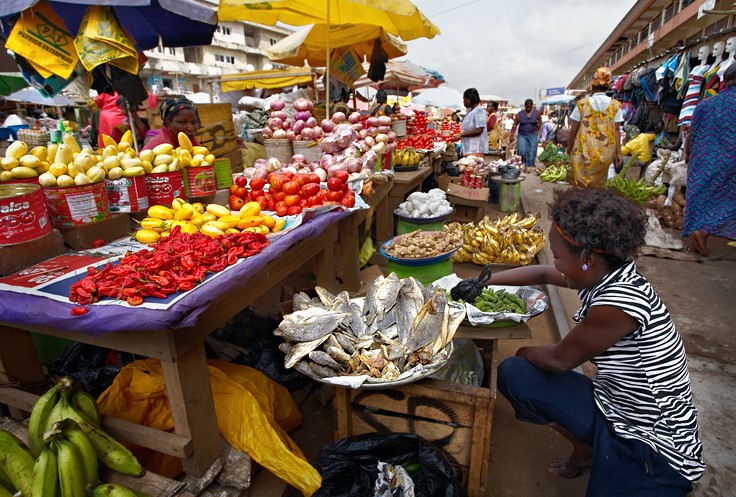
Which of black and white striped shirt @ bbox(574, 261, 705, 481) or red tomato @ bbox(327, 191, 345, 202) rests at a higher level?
red tomato @ bbox(327, 191, 345, 202)

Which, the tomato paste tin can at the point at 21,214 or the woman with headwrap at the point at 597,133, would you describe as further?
the woman with headwrap at the point at 597,133

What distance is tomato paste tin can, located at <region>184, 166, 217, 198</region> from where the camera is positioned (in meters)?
2.71

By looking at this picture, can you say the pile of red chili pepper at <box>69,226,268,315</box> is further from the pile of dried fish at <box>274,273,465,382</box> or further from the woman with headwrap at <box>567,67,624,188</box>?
the woman with headwrap at <box>567,67,624,188</box>

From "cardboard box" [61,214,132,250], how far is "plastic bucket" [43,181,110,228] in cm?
4

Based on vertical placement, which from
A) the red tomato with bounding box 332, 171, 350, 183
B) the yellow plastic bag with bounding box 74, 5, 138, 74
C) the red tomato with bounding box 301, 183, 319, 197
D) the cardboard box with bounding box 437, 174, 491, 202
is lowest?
the cardboard box with bounding box 437, 174, 491, 202

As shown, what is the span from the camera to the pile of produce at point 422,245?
149 inches

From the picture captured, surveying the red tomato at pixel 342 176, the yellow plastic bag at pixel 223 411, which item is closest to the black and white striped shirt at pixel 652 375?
the yellow plastic bag at pixel 223 411

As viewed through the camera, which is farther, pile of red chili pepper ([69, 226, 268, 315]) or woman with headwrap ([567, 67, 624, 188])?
woman with headwrap ([567, 67, 624, 188])

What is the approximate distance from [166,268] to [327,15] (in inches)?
160

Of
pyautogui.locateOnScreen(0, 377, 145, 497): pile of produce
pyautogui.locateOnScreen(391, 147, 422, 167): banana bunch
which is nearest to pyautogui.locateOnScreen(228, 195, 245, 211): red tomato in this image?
pyautogui.locateOnScreen(0, 377, 145, 497): pile of produce

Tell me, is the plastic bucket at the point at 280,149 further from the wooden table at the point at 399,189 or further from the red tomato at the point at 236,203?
the wooden table at the point at 399,189

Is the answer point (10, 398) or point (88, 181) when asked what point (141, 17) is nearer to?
point (88, 181)

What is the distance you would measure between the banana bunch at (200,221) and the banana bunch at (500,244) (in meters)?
2.99

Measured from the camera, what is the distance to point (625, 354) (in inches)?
70.4
